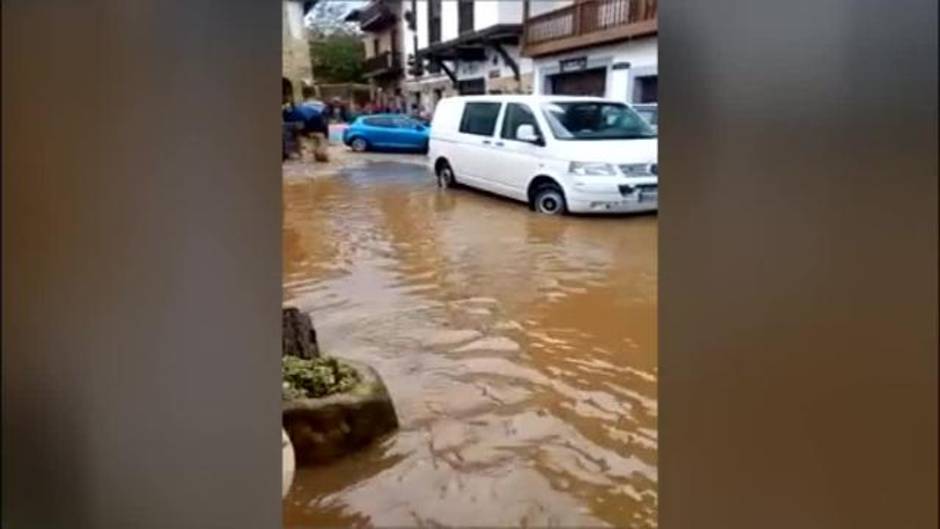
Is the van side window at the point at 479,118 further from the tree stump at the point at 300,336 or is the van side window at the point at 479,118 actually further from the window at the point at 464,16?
the tree stump at the point at 300,336

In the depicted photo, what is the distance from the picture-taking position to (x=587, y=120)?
1.42 meters

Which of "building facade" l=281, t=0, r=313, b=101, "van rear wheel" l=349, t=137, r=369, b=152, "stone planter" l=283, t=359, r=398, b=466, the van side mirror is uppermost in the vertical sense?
"building facade" l=281, t=0, r=313, b=101

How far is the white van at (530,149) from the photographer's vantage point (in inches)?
55.4

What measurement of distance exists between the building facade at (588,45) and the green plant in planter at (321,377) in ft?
2.15

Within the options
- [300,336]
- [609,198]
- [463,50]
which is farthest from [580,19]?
[300,336]

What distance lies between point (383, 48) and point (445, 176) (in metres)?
0.28

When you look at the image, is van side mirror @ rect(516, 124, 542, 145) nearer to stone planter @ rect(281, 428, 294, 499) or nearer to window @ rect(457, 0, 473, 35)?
window @ rect(457, 0, 473, 35)

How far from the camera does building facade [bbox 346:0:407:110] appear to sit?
133 centimetres

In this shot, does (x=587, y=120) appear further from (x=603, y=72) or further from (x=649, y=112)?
(x=649, y=112)

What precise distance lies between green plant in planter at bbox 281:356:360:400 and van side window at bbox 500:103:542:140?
57cm

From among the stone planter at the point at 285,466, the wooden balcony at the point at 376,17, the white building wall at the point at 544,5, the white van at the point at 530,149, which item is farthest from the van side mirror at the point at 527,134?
the stone planter at the point at 285,466
